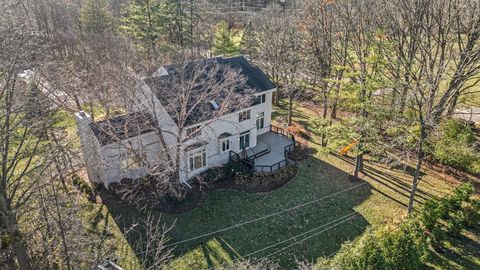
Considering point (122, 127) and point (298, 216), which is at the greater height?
point (122, 127)

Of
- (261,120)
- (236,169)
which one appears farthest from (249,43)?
(236,169)

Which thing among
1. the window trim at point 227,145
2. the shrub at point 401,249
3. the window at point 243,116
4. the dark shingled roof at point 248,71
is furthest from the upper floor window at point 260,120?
the shrub at point 401,249

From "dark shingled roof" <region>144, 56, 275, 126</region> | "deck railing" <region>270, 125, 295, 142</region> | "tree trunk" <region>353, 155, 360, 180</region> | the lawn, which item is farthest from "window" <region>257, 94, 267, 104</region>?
"tree trunk" <region>353, 155, 360, 180</region>

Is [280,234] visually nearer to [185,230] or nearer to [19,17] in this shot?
[185,230]

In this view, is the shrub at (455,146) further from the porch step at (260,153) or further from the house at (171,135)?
the porch step at (260,153)

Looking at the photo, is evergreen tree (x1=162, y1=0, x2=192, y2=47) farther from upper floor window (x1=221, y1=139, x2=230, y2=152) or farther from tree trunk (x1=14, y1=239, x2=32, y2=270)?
tree trunk (x1=14, y1=239, x2=32, y2=270)

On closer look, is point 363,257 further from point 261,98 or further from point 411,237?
A: point 261,98
